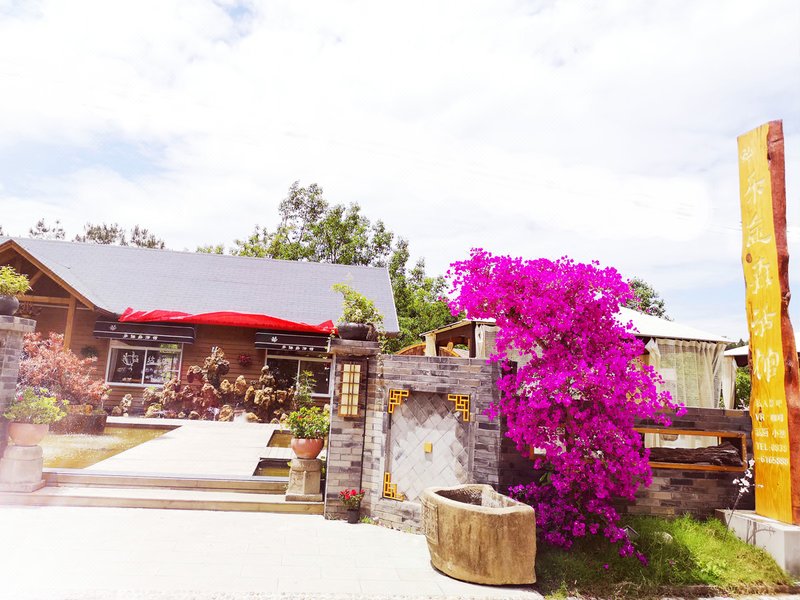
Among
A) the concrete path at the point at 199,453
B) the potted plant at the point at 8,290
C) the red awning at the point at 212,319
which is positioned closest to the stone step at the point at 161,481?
the concrete path at the point at 199,453

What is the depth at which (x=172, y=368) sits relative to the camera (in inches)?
608

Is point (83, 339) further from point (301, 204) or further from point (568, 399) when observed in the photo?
point (301, 204)

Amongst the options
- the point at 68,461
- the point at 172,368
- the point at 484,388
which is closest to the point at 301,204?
the point at 172,368

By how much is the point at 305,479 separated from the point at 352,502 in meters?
0.82

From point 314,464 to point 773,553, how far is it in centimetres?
562

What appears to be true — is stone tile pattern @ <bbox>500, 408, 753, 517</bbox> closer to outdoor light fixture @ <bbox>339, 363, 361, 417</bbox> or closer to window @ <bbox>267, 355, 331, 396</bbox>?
outdoor light fixture @ <bbox>339, 363, 361, 417</bbox>

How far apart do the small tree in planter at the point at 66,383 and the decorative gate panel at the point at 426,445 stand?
25.1 ft

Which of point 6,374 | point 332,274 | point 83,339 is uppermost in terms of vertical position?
point 332,274

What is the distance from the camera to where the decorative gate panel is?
654 centimetres

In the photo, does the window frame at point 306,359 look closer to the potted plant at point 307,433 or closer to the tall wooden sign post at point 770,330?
the potted plant at point 307,433

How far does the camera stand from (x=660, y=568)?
544cm

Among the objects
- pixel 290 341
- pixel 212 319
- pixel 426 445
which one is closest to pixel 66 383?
pixel 212 319

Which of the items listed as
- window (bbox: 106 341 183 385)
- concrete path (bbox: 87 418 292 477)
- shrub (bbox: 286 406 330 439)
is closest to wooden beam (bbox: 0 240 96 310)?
window (bbox: 106 341 183 385)

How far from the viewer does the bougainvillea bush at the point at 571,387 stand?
5.61m
